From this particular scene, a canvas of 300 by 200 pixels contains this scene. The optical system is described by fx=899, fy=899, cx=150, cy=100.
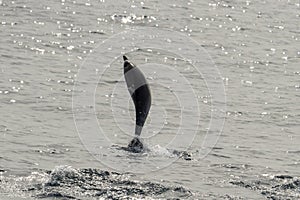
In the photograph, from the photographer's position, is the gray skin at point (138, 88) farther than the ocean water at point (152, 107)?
No

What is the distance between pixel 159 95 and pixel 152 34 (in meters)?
24.1

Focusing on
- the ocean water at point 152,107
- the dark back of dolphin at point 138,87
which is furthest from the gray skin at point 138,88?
the ocean water at point 152,107

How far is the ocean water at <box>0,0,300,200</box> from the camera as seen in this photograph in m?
26.3

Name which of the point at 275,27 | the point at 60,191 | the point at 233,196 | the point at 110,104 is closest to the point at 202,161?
the point at 233,196

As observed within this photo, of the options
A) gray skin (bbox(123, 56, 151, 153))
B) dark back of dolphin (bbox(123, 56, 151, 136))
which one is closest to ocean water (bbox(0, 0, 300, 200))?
gray skin (bbox(123, 56, 151, 153))

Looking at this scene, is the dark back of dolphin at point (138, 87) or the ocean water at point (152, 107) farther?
the ocean water at point (152, 107)

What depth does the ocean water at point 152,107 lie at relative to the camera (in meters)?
26.3

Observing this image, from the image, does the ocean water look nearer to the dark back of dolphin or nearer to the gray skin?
the gray skin

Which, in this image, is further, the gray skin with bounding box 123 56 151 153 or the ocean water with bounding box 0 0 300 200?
the ocean water with bounding box 0 0 300 200

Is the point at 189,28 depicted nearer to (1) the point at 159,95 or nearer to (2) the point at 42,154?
(1) the point at 159,95

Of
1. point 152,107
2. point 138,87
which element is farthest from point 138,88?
point 152,107

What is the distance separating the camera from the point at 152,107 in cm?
3784

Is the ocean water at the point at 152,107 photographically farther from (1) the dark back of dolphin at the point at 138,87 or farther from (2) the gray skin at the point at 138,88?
(1) the dark back of dolphin at the point at 138,87

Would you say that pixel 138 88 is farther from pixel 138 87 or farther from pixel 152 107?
pixel 152 107
